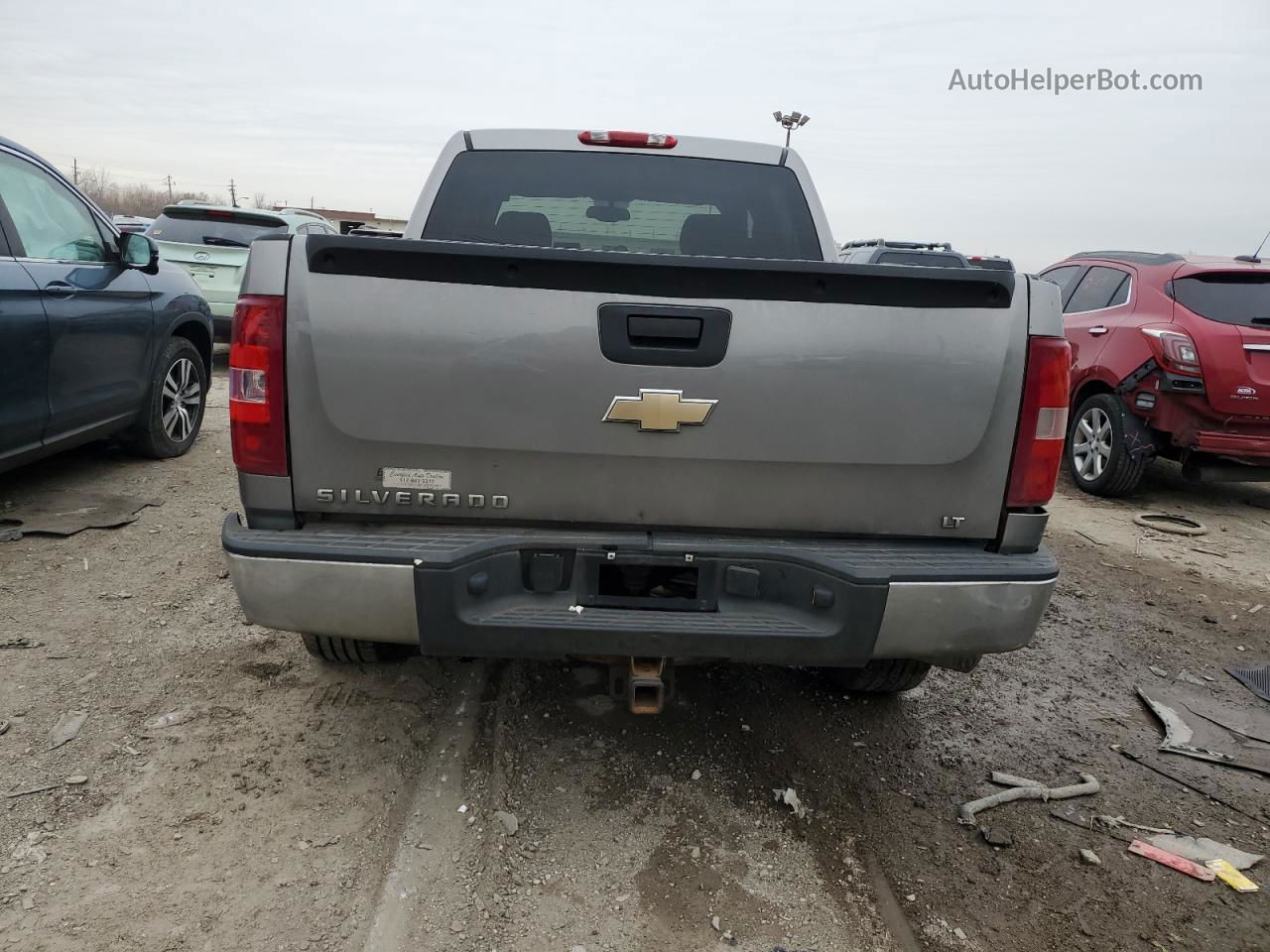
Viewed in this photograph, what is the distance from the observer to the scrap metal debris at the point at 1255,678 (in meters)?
3.69

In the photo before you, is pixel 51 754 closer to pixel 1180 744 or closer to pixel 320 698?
pixel 320 698

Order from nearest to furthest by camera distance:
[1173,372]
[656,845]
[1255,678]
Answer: [656,845]
[1255,678]
[1173,372]

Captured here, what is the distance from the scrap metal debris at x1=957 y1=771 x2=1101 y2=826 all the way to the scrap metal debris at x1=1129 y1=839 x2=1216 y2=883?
252mm

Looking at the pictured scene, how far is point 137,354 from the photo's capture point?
5.32 metres

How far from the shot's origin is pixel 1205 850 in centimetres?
257

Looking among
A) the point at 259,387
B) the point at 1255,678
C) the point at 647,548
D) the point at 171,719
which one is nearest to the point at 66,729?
the point at 171,719

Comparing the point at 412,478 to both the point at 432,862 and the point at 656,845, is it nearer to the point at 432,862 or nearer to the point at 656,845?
the point at 432,862

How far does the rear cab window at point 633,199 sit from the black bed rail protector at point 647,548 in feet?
5.34

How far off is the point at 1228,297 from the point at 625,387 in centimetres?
582

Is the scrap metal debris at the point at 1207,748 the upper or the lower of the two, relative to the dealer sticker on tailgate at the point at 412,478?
lower

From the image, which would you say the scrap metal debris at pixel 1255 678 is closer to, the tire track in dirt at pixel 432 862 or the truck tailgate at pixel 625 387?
the truck tailgate at pixel 625 387

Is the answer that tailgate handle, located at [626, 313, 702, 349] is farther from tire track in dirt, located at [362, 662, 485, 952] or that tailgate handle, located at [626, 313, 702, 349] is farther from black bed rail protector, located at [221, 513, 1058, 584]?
tire track in dirt, located at [362, 662, 485, 952]

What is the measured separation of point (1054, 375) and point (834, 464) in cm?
64

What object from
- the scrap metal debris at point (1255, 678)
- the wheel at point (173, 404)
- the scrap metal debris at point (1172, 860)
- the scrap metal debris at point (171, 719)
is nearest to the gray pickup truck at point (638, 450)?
the scrap metal debris at point (1172, 860)
